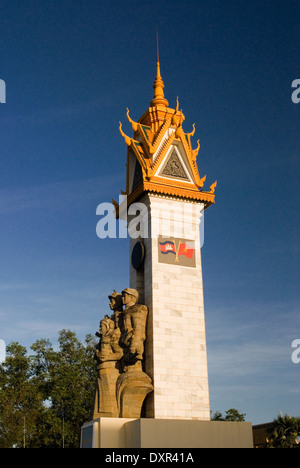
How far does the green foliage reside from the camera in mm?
43062

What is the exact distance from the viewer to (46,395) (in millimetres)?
45781

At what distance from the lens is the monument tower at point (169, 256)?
84.5 ft

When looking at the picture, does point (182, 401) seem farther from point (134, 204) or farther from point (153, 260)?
point (134, 204)

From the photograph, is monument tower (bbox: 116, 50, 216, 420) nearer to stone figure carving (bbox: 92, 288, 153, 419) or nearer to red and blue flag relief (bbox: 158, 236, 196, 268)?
red and blue flag relief (bbox: 158, 236, 196, 268)

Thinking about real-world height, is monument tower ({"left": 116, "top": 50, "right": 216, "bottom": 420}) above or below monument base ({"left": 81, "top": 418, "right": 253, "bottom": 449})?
above

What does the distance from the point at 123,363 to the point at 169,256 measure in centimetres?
606

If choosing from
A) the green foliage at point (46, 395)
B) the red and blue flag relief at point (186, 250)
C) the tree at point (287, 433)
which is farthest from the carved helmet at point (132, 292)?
the green foliage at point (46, 395)

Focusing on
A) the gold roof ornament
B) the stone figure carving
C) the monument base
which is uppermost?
the gold roof ornament

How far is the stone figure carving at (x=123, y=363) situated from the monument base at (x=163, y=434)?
2.74 feet

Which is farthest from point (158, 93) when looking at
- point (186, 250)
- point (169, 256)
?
point (169, 256)

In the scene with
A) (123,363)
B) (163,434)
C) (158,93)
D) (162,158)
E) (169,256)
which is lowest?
(163,434)

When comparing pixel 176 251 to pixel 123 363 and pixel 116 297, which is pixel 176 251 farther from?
pixel 123 363

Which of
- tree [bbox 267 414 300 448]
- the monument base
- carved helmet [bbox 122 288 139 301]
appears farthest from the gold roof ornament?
tree [bbox 267 414 300 448]

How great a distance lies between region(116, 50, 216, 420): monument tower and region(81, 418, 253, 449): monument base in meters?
1.36
